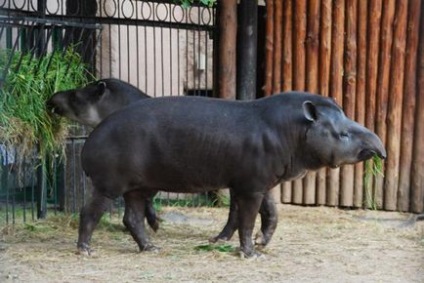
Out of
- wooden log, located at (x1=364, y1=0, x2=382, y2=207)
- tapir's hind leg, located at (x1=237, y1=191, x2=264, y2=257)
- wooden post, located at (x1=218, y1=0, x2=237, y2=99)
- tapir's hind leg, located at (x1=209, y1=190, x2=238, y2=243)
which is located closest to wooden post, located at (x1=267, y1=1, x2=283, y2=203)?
wooden post, located at (x1=218, y1=0, x2=237, y2=99)

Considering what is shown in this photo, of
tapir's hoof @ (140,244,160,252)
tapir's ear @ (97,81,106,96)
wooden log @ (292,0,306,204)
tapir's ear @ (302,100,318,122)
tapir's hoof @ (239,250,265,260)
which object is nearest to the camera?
tapir's ear @ (302,100,318,122)

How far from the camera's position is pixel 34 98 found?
7.80 metres

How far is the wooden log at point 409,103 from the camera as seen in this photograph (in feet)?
29.7

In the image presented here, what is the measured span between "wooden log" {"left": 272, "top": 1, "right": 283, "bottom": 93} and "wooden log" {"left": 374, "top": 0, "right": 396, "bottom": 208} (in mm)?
1108

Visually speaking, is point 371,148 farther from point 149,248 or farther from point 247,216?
point 149,248

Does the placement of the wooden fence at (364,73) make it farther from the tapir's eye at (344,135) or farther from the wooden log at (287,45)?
the tapir's eye at (344,135)

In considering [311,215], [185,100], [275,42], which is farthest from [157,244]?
[275,42]

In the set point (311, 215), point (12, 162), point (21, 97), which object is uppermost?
point (21, 97)

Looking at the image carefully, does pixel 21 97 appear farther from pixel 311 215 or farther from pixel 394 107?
pixel 394 107

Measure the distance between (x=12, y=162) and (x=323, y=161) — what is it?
2976 mm

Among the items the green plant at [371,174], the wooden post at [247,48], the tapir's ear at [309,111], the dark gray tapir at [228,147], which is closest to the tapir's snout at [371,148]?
the dark gray tapir at [228,147]

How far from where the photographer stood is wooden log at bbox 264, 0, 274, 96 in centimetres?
948

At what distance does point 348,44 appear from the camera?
30.3ft

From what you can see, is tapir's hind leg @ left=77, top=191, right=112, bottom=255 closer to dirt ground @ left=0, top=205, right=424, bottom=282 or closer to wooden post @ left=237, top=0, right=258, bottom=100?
dirt ground @ left=0, top=205, right=424, bottom=282
